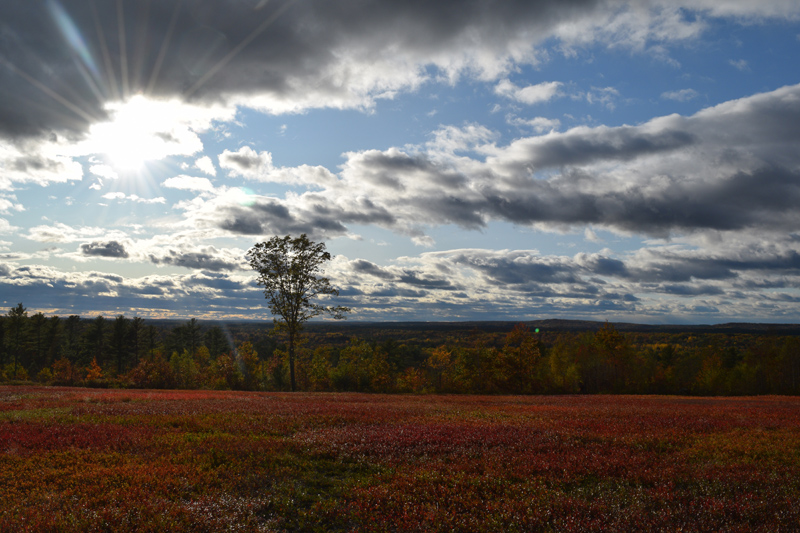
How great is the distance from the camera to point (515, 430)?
14047 millimetres

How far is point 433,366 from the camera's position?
7700cm

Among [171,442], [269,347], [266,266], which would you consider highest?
[266,266]

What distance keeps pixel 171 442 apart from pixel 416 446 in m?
7.06

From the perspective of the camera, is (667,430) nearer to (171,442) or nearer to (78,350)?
(171,442)

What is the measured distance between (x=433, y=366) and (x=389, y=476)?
228 feet

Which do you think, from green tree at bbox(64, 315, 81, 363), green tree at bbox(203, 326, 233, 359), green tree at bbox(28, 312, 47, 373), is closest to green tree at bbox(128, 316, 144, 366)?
green tree at bbox(28, 312, 47, 373)

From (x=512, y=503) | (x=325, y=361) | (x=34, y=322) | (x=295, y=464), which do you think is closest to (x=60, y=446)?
(x=295, y=464)

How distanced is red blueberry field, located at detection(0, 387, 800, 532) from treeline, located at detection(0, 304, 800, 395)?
3620 centimetres

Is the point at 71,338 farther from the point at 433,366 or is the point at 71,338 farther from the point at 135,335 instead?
the point at 433,366

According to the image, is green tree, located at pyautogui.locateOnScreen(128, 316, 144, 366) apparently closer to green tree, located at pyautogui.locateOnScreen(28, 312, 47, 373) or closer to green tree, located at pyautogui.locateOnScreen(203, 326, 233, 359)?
green tree, located at pyautogui.locateOnScreen(28, 312, 47, 373)

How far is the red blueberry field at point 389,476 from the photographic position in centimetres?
703

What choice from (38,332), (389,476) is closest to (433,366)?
(389,476)

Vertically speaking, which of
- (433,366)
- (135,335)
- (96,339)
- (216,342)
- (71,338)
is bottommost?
(433,366)

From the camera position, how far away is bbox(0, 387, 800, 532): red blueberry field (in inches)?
277
